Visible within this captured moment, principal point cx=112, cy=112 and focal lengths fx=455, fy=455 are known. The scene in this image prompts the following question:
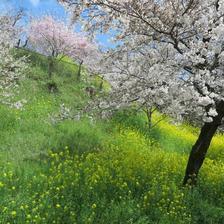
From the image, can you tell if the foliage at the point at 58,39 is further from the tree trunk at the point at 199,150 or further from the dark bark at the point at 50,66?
the tree trunk at the point at 199,150

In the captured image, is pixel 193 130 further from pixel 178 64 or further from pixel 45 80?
pixel 178 64

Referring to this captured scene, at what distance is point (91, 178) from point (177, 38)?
4570 mm

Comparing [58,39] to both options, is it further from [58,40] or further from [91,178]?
[91,178]

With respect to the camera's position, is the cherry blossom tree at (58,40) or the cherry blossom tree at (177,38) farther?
the cherry blossom tree at (58,40)

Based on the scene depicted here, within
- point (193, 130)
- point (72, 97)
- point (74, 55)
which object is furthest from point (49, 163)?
point (74, 55)

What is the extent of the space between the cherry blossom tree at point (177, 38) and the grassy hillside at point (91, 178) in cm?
267

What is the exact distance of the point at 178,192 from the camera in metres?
13.1

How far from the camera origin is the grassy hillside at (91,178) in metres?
10.7

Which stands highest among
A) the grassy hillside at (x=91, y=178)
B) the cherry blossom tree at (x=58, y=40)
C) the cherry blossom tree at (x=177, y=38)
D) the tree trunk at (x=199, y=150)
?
the cherry blossom tree at (x=58, y=40)

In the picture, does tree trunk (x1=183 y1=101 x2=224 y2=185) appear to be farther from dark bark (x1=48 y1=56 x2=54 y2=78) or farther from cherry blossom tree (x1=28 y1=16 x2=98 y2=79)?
cherry blossom tree (x1=28 y1=16 x2=98 y2=79)

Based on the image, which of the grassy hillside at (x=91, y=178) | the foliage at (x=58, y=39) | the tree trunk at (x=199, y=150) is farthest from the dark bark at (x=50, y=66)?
the tree trunk at (x=199, y=150)

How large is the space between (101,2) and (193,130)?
23549 mm

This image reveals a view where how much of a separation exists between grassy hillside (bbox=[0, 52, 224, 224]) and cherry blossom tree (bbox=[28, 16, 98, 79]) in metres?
16.1

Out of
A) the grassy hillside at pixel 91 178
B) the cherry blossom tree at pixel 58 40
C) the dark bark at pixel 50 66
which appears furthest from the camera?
the cherry blossom tree at pixel 58 40
